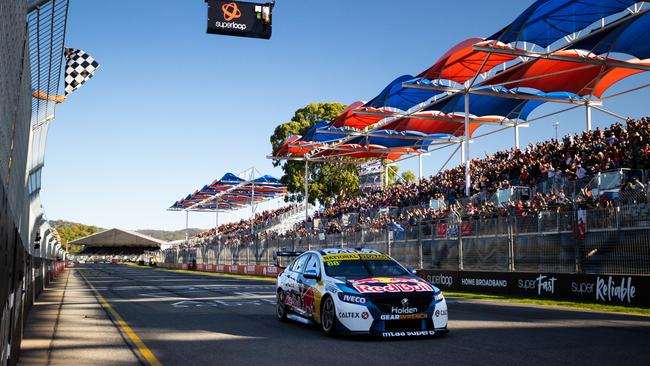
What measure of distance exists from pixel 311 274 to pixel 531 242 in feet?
34.0

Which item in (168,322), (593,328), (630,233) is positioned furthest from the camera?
(630,233)

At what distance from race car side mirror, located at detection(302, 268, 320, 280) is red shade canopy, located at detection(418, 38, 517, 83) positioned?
16.7m

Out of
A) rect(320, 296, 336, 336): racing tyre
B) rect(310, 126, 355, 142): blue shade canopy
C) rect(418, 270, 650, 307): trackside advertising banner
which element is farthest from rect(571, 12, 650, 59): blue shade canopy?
rect(310, 126, 355, 142): blue shade canopy

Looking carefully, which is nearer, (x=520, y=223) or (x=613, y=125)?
(x=520, y=223)

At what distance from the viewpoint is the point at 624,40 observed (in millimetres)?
25578

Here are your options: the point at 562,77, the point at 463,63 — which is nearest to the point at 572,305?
the point at 463,63

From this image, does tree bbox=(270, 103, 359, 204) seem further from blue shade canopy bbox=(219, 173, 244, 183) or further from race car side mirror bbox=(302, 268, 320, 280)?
race car side mirror bbox=(302, 268, 320, 280)

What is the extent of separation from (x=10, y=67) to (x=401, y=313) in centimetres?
605

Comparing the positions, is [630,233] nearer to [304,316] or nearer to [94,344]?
[304,316]

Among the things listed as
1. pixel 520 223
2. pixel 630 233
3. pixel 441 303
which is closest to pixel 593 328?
pixel 441 303

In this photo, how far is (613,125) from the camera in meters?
27.3

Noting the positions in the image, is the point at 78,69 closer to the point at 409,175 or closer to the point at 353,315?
the point at 353,315

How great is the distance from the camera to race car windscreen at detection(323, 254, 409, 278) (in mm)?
10859

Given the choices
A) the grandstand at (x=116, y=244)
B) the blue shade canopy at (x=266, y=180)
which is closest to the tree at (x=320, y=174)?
the blue shade canopy at (x=266, y=180)
